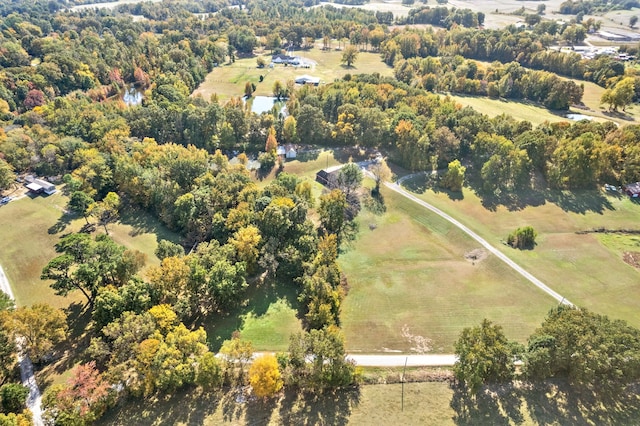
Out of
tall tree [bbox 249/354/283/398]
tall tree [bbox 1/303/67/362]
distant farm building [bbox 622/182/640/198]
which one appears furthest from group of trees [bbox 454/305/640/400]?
tall tree [bbox 1/303/67/362]

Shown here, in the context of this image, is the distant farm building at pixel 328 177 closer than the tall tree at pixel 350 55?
Yes

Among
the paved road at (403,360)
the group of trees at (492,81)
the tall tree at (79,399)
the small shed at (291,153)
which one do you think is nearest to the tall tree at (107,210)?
the tall tree at (79,399)

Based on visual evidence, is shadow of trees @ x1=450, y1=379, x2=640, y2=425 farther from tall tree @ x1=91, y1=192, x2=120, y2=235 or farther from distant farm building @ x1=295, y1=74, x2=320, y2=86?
distant farm building @ x1=295, y1=74, x2=320, y2=86

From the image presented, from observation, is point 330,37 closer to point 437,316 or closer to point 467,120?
point 467,120

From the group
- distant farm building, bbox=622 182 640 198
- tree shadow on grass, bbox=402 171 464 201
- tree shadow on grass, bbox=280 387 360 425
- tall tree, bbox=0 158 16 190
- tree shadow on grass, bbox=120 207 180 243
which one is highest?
tall tree, bbox=0 158 16 190

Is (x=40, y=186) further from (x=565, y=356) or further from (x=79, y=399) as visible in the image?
(x=565, y=356)

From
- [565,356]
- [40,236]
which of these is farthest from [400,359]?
[40,236]

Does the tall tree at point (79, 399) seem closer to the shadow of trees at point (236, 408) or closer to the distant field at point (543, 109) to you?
the shadow of trees at point (236, 408)
